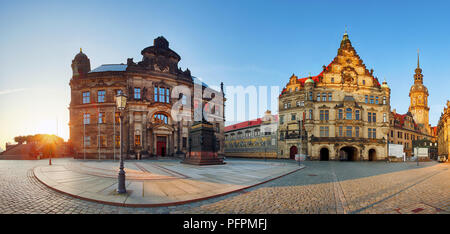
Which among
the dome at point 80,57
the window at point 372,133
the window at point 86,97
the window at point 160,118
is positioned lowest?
the window at point 372,133

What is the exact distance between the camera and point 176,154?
35.0m

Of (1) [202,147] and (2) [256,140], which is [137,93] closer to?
(1) [202,147]

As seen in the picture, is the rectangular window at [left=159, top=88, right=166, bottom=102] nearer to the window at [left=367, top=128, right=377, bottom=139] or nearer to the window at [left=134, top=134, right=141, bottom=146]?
the window at [left=134, top=134, right=141, bottom=146]

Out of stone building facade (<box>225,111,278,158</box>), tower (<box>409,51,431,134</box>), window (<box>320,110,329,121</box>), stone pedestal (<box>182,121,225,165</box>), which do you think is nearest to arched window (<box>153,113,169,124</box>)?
stone pedestal (<box>182,121,225,165</box>)

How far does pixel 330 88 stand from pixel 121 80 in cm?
4094

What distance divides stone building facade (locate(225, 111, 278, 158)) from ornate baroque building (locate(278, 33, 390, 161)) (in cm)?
658

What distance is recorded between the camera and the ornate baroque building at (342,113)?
1606 inches

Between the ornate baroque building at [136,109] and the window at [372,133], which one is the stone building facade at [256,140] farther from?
the ornate baroque building at [136,109]

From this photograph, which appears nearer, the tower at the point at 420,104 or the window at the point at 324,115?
the window at the point at 324,115

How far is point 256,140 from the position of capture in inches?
2160

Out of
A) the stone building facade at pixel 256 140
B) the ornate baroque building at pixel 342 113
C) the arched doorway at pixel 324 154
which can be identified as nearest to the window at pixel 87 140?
the stone building facade at pixel 256 140

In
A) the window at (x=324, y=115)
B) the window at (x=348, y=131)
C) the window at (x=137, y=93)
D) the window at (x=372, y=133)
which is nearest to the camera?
the window at (x=137, y=93)
